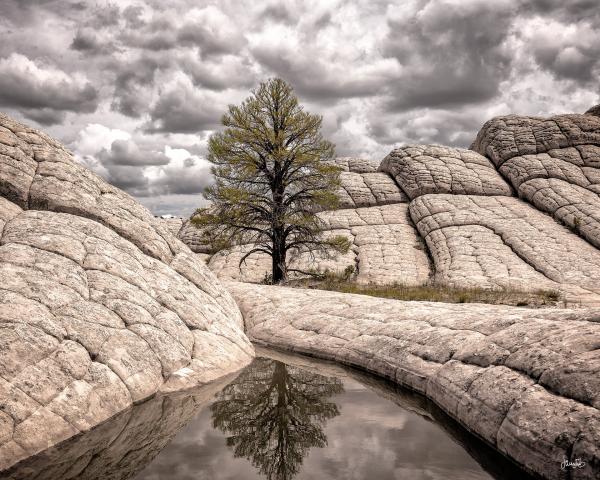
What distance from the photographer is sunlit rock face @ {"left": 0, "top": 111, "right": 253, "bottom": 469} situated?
6020mm

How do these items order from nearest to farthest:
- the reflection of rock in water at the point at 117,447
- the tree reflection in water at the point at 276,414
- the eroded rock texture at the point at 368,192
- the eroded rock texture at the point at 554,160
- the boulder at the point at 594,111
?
the reflection of rock in water at the point at 117,447 < the tree reflection in water at the point at 276,414 < the eroded rock texture at the point at 554,160 < the eroded rock texture at the point at 368,192 < the boulder at the point at 594,111

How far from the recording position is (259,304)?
14.5 m

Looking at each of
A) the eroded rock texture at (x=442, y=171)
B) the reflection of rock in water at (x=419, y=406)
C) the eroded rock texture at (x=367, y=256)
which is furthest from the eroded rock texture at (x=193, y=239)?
the reflection of rock in water at (x=419, y=406)

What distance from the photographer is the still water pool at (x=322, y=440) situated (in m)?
5.21

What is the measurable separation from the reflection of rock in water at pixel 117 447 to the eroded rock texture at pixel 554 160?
2713 centimetres

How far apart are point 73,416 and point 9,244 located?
3.70 meters

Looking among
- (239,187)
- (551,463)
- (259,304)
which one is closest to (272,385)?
(551,463)

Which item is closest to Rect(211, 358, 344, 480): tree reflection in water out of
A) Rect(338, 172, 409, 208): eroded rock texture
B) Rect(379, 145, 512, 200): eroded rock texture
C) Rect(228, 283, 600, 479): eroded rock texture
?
Rect(228, 283, 600, 479): eroded rock texture

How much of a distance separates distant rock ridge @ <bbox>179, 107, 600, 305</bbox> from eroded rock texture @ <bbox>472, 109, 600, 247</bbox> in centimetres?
7

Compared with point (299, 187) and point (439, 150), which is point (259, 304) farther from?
point (439, 150)

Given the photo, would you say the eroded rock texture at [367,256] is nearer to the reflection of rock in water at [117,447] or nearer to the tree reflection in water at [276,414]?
the tree reflection in water at [276,414]

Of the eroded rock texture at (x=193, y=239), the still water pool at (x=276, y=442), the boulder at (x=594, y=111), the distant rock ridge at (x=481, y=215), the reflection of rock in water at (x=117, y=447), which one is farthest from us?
the boulder at (x=594, y=111)

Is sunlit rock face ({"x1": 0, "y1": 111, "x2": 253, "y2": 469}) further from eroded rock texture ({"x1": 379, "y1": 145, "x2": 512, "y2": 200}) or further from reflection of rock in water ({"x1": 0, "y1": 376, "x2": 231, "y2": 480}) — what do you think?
eroded rock texture ({"x1": 379, "y1": 145, "x2": 512, "y2": 200})

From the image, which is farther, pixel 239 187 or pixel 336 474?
pixel 239 187
